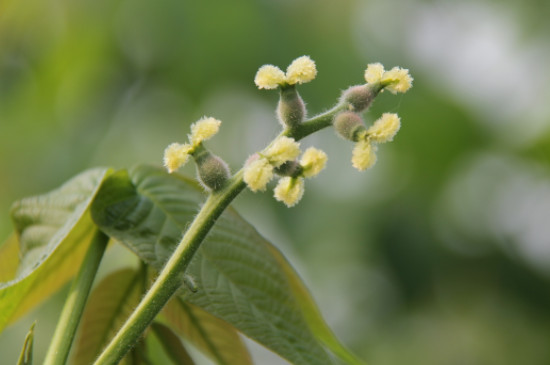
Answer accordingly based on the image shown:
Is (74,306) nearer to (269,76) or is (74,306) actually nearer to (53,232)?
(53,232)

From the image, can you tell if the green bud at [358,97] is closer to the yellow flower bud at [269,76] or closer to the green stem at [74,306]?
the yellow flower bud at [269,76]

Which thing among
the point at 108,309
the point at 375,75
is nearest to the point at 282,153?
the point at 375,75

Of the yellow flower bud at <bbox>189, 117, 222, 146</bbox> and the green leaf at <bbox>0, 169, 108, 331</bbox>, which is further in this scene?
the green leaf at <bbox>0, 169, 108, 331</bbox>

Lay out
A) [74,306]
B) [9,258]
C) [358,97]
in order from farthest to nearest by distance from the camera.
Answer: [9,258], [74,306], [358,97]

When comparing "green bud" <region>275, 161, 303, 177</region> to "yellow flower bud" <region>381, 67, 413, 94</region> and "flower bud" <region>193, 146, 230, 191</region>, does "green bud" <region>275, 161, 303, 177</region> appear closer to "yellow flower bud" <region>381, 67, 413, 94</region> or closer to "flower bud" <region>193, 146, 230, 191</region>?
"flower bud" <region>193, 146, 230, 191</region>

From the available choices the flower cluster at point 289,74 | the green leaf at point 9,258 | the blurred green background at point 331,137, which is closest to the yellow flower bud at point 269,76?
the flower cluster at point 289,74

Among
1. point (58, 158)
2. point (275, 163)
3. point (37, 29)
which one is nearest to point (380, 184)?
point (58, 158)

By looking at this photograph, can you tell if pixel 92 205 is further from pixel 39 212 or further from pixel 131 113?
pixel 131 113

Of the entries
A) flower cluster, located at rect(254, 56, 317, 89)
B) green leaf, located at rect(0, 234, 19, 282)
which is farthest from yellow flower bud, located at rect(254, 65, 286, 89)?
green leaf, located at rect(0, 234, 19, 282)
